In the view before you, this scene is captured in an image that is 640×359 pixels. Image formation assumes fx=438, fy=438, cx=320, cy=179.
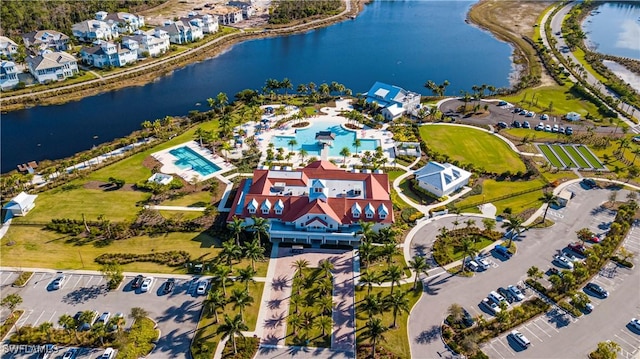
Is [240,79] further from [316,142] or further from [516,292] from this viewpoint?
[516,292]

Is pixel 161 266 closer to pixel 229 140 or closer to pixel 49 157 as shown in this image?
pixel 229 140

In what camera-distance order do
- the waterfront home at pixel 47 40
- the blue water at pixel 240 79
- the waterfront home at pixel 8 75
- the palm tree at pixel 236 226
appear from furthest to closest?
the waterfront home at pixel 47 40
the waterfront home at pixel 8 75
the blue water at pixel 240 79
the palm tree at pixel 236 226

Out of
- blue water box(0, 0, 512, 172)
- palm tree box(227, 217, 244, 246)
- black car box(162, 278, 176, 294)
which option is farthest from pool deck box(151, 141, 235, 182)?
black car box(162, 278, 176, 294)

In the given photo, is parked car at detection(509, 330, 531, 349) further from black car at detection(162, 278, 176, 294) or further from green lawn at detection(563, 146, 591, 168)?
green lawn at detection(563, 146, 591, 168)

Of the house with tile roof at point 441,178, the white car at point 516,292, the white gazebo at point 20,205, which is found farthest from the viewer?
the house with tile roof at point 441,178

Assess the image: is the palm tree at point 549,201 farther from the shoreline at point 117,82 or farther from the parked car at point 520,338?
the shoreline at point 117,82

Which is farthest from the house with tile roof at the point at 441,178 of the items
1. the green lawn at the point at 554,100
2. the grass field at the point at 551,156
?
the green lawn at the point at 554,100
